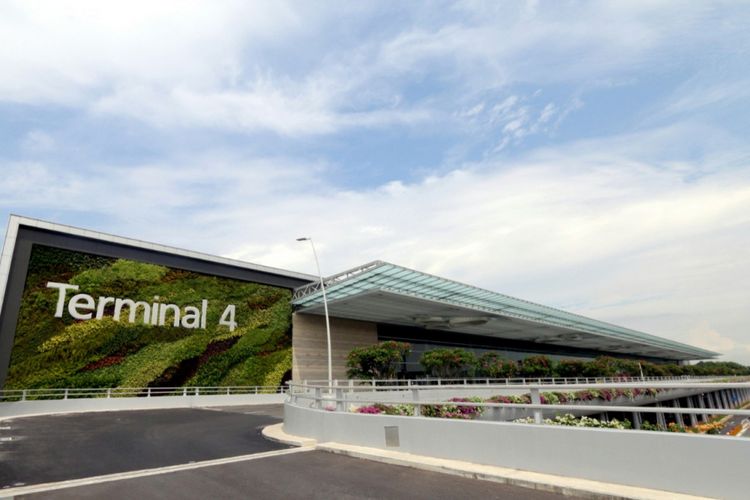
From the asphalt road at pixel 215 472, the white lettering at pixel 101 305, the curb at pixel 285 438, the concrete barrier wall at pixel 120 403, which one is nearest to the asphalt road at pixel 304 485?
the asphalt road at pixel 215 472

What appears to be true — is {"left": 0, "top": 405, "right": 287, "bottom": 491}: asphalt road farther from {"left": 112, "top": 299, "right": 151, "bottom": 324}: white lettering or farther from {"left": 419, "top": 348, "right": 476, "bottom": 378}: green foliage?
{"left": 419, "top": 348, "right": 476, "bottom": 378}: green foliage

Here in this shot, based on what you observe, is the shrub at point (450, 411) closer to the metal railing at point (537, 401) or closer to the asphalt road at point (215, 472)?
the metal railing at point (537, 401)

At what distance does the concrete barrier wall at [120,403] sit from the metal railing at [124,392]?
119 cm

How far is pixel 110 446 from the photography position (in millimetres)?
12297

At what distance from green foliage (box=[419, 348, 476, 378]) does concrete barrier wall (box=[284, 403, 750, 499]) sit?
103 ft

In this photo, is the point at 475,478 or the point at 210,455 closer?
the point at 475,478

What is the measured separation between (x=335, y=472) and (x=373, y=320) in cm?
4184

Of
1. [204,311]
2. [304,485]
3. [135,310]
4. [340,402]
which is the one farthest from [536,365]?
[304,485]

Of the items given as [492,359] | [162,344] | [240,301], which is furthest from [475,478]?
[492,359]

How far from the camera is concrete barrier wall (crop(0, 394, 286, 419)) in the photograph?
25891 mm

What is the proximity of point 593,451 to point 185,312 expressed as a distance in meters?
35.7

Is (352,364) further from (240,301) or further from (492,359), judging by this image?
(492,359)

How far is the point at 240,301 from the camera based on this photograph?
4025 cm

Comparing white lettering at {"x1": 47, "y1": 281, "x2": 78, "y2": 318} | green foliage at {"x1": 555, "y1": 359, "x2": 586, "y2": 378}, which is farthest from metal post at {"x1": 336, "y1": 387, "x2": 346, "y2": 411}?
green foliage at {"x1": 555, "y1": 359, "x2": 586, "y2": 378}
